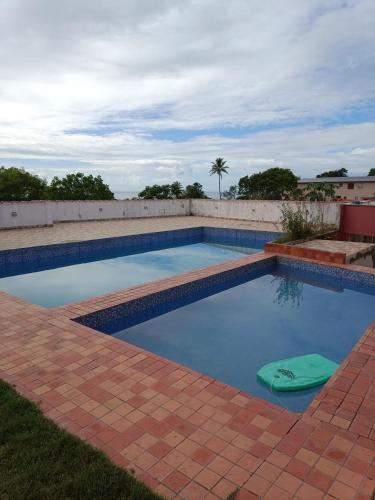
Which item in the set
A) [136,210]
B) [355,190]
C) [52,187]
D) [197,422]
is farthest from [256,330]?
[355,190]

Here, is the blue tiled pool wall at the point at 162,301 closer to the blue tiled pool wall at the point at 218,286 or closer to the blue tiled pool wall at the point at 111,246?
the blue tiled pool wall at the point at 218,286

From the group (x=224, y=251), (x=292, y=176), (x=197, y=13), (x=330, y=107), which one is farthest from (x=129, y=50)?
(x=292, y=176)

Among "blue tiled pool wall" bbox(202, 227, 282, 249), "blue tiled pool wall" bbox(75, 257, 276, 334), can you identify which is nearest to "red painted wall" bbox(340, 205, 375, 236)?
"blue tiled pool wall" bbox(202, 227, 282, 249)

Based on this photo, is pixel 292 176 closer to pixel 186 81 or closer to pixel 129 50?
pixel 186 81

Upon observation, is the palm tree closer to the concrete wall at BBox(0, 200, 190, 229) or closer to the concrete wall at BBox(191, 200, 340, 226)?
the concrete wall at BBox(191, 200, 340, 226)

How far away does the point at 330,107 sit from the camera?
54.5 ft

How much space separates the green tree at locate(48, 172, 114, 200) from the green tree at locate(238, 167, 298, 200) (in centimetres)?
2160

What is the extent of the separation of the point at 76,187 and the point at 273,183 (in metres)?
26.2

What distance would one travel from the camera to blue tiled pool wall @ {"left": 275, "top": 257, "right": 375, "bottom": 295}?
7.05 metres

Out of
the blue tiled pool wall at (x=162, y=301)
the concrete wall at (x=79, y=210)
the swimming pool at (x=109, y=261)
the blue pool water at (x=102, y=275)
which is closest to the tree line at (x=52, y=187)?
the concrete wall at (x=79, y=210)

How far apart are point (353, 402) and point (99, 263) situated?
7.62 metres

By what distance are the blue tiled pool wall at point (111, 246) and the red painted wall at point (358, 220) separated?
2.69 m

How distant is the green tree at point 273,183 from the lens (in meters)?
44.7

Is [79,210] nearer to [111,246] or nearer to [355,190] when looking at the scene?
[111,246]
